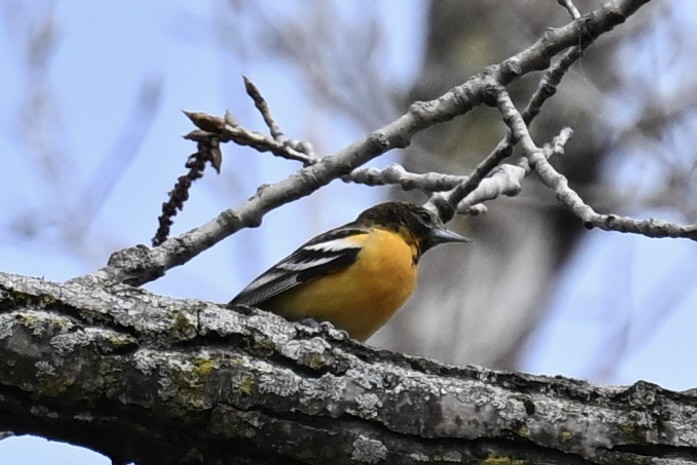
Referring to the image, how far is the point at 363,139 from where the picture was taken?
14.2 feet

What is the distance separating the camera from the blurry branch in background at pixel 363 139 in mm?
4055

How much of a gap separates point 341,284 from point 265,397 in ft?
6.82

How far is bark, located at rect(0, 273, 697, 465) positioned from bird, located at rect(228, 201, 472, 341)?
1.78 metres

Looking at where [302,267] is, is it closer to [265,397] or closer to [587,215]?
[587,215]

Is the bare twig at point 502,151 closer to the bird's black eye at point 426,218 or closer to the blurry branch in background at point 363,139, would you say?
the blurry branch in background at point 363,139

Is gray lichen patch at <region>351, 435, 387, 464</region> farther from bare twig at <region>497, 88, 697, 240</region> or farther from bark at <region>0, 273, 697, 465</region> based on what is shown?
bare twig at <region>497, 88, 697, 240</region>

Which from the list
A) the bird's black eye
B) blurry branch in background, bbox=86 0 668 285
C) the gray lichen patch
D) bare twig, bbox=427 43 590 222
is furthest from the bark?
the bird's black eye

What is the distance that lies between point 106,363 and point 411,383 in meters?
0.80

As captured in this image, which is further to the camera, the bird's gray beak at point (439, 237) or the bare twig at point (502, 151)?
the bird's gray beak at point (439, 237)

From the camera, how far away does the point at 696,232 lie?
346 centimetres

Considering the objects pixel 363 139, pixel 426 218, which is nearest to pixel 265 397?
pixel 363 139

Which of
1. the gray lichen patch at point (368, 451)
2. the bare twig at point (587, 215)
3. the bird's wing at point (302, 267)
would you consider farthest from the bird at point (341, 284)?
the gray lichen patch at point (368, 451)

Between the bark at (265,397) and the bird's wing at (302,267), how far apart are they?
1776mm

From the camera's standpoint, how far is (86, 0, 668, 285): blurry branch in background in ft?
13.3
